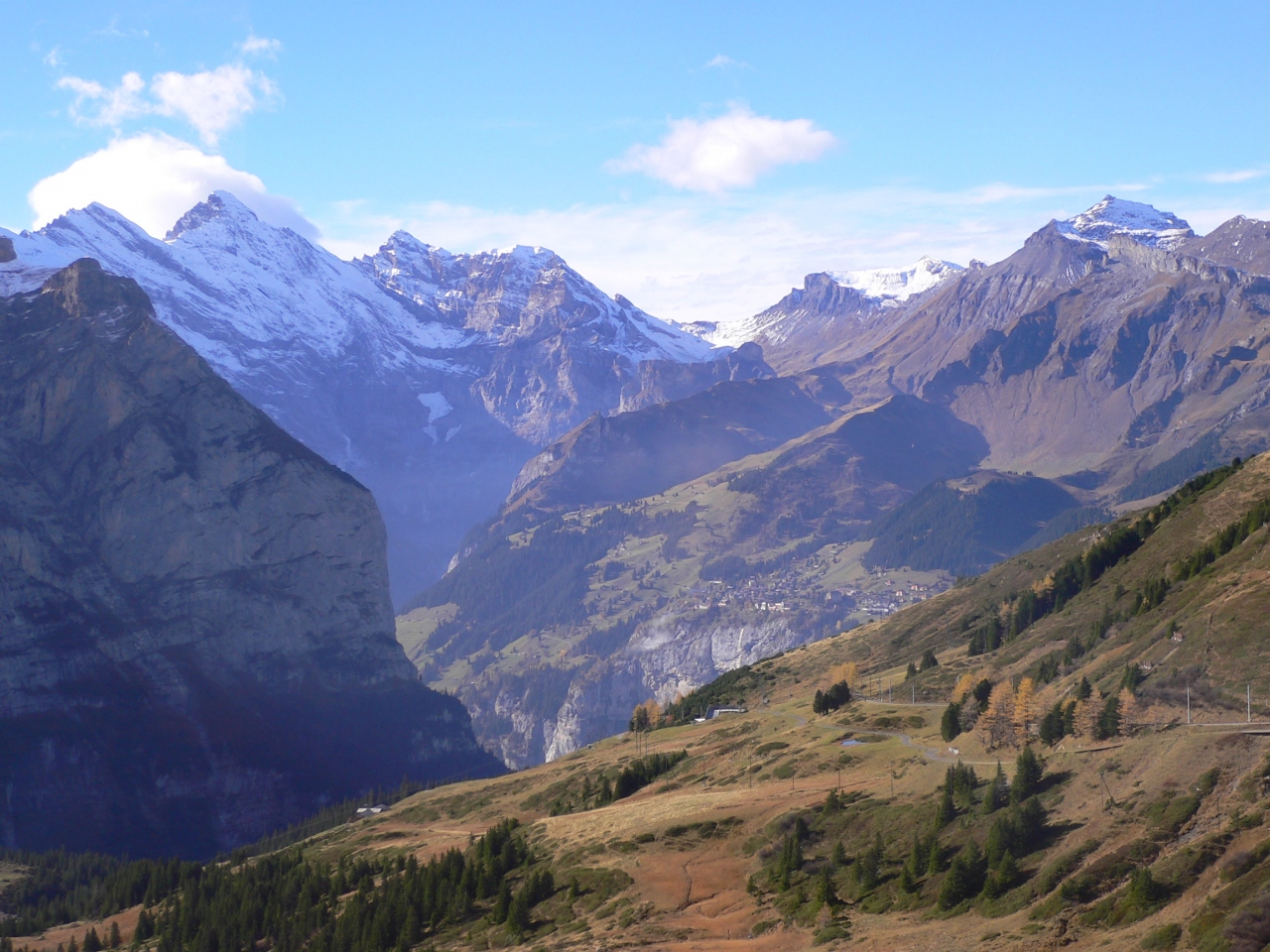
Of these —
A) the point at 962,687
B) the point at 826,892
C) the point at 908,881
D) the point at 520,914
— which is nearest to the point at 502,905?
the point at 520,914

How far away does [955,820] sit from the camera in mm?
110438

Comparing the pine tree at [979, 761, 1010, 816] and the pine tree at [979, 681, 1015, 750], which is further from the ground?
the pine tree at [979, 681, 1015, 750]

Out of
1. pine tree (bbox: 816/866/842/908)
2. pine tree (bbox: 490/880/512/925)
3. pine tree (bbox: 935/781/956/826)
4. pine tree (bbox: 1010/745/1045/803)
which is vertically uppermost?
pine tree (bbox: 1010/745/1045/803)

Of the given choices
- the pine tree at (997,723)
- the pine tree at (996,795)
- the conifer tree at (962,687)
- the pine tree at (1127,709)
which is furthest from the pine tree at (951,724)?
the pine tree at (996,795)

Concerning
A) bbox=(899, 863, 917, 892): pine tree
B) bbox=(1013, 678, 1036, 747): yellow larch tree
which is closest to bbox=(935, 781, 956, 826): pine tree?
bbox=(899, 863, 917, 892): pine tree

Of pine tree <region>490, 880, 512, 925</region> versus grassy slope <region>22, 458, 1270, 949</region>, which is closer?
grassy slope <region>22, 458, 1270, 949</region>

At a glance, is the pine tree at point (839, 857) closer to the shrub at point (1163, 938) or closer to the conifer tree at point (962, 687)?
the shrub at point (1163, 938)

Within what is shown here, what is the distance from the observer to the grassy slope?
3438 inches

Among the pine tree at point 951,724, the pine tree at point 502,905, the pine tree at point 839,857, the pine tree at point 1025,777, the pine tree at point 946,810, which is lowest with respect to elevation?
the pine tree at point 502,905

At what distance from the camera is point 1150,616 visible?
161 m

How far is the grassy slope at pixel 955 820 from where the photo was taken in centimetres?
8731

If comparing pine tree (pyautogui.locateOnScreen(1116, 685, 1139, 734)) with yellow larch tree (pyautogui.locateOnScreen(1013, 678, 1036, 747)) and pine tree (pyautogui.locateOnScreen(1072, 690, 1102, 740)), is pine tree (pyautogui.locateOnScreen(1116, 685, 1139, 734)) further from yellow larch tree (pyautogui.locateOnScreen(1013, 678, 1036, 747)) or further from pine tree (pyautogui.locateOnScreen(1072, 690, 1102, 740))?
yellow larch tree (pyautogui.locateOnScreen(1013, 678, 1036, 747))

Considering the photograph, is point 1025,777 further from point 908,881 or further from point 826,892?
point 826,892

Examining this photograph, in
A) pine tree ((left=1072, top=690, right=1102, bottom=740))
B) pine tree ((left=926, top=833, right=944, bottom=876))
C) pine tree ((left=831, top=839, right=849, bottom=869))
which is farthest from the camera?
pine tree ((left=1072, top=690, right=1102, bottom=740))
